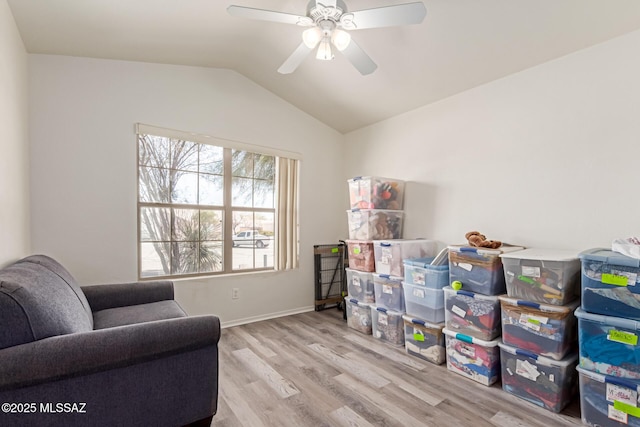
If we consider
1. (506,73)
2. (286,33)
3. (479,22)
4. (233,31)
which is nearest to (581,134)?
(506,73)

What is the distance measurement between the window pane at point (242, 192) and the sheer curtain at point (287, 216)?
0.35 meters

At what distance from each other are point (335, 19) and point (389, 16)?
342mm

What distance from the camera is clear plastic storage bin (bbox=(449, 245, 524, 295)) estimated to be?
219cm

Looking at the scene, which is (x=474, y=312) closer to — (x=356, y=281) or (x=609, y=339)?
(x=609, y=339)

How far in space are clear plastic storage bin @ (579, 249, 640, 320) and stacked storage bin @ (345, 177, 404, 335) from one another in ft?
5.68

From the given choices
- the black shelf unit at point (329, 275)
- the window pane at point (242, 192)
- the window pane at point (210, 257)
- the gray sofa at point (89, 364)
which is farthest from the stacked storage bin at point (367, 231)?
the gray sofa at point (89, 364)

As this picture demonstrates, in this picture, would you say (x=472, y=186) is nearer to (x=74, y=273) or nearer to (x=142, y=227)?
(x=142, y=227)

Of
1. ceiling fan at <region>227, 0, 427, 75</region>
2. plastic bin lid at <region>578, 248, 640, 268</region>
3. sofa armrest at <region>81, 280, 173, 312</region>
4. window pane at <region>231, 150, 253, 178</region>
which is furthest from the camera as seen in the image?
window pane at <region>231, 150, 253, 178</region>

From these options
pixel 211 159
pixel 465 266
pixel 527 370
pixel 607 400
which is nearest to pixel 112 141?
pixel 211 159

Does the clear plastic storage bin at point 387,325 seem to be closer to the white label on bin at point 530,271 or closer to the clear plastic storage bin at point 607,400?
the white label on bin at point 530,271

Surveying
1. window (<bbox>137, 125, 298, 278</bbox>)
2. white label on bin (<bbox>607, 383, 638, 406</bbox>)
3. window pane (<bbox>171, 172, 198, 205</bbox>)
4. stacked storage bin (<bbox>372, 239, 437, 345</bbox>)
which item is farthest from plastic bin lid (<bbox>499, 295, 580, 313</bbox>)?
window pane (<bbox>171, 172, 198, 205</bbox>)

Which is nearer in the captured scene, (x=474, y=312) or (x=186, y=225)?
(x=474, y=312)

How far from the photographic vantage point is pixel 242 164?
3514 mm

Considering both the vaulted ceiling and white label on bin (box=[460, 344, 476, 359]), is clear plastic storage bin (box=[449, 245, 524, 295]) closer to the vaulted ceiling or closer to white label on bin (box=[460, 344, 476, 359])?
white label on bin (box=[460, 344, 476, 359])
